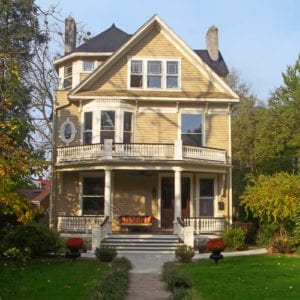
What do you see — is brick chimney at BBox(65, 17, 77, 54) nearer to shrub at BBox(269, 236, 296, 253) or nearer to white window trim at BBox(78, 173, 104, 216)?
white window trim at BBox(78, 173, 104, 216)

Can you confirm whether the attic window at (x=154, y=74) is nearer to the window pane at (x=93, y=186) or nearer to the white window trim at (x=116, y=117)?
the white window trim at (x=116, y=117)

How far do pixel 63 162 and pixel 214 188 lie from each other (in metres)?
7.67

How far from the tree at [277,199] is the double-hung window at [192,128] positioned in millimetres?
4726

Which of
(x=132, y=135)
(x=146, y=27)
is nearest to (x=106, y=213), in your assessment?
(x=132, y=135)

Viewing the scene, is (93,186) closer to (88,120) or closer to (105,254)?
(88,120)

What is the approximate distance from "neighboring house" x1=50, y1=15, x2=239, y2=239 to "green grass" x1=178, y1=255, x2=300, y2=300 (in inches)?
310

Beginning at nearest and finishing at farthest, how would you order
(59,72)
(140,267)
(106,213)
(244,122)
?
(140,267) < (106,213) < (59,72) < (244,122)

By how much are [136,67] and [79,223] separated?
8.54 metres

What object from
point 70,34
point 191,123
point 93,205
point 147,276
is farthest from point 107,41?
point 147,276

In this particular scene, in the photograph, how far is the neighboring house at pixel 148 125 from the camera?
24875 millimetres

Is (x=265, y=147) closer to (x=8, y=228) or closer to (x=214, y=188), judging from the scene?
(x=214, y=188)

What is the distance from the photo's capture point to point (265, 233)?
22.9 meters

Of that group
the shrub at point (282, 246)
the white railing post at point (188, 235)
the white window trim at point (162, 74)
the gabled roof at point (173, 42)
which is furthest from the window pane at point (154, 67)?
the shrub at point (282, 246)

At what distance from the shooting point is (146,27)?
2578cm
